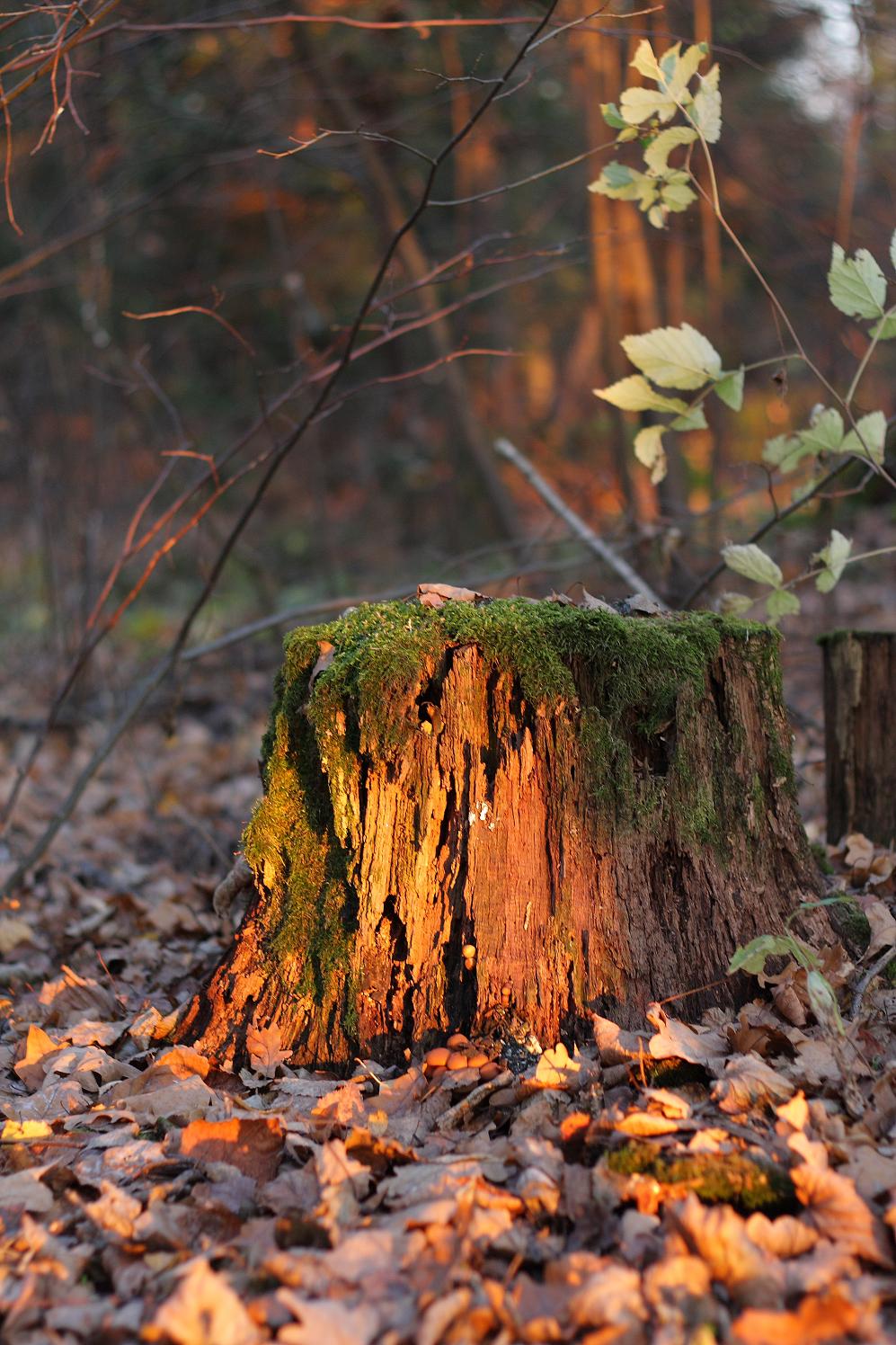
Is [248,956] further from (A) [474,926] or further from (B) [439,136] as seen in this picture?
(B) [439,136]

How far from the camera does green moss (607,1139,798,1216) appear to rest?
1816 millimetres

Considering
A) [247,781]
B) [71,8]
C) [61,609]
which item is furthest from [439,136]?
[71,8]

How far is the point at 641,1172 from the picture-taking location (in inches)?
74.0

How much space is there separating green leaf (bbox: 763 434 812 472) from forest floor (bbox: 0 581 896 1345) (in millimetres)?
1311

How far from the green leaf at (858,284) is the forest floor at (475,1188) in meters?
1.59

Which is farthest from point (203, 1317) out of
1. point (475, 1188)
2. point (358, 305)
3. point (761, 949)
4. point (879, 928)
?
point (358, 305)

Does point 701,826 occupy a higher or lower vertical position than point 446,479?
lower

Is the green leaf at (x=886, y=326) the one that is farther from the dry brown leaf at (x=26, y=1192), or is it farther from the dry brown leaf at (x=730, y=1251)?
the dry brown leaf at (x=26, y=1192)

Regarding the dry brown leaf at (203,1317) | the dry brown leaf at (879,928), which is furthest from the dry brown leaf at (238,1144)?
the dry brown leaf at (879,928)

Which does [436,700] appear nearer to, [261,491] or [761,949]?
[761,949]

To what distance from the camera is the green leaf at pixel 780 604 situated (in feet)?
9.79

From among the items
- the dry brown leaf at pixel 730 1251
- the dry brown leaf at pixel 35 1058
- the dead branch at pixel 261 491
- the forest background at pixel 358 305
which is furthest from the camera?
the forest background at pixel 358 305

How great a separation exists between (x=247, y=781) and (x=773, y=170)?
9.36m

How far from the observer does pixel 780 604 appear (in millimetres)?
3010
